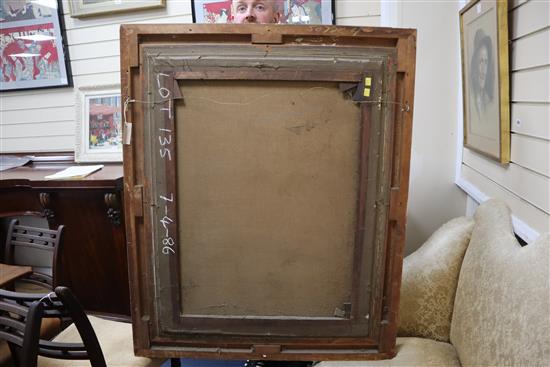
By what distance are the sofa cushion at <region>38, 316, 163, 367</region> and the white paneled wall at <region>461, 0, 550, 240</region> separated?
4.26 ft

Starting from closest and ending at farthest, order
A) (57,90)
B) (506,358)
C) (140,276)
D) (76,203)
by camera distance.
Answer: (506,358)
(140,276)
(76,203)
(57,90)

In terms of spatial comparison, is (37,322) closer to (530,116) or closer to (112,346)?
(112,346)

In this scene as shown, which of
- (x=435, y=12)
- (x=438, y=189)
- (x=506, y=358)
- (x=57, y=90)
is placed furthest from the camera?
(x=57, y=90)

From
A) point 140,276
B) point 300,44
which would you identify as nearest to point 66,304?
point 140,276

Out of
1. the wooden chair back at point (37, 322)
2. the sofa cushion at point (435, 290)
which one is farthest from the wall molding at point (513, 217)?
the wooden chair back at point (37, 322)

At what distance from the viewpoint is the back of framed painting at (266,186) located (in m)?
0.91

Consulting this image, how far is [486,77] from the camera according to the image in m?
1.30

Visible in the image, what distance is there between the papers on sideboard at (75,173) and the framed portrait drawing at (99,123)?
10 centimetres

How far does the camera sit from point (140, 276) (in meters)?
1.01

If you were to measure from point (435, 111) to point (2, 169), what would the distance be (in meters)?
2.37

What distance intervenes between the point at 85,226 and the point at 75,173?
276 mm

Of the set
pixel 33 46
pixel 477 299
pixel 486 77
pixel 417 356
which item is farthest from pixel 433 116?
pixel 33 46

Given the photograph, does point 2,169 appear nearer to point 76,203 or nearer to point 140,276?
point 76,203

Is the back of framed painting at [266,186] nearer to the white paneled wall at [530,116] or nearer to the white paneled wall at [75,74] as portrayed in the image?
the white paneled wall at [530,116]
